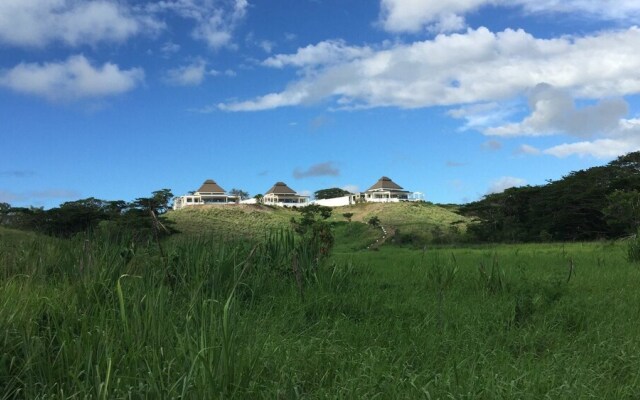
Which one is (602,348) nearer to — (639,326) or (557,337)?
(557,337)

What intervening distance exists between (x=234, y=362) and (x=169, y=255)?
3.27 metres

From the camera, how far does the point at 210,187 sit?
223ft

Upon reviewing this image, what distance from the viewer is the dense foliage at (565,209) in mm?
30797

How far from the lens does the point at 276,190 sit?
73625 millimetres

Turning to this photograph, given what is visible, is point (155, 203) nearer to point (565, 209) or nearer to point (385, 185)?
point (565, 209)

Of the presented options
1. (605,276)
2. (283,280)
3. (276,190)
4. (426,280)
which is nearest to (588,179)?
(605,276)

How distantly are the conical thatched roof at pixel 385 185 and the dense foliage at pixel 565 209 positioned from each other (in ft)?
120

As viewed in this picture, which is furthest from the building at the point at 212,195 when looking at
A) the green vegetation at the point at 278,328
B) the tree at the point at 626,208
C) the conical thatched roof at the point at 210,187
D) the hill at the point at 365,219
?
the green vegetation at the point at 278,328

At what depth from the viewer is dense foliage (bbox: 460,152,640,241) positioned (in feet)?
101

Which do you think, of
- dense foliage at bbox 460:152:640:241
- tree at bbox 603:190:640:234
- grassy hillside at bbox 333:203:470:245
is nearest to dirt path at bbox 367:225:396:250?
grassy hillside at bbox 333:203:470:245

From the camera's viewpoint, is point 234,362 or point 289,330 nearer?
point 234,362

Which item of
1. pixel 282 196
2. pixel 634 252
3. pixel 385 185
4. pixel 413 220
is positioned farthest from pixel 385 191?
pixel 634 252

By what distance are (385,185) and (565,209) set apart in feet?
136

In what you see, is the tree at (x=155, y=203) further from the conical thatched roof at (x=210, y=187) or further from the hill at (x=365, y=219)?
the conical thatched roof at (x=210, y=187)
